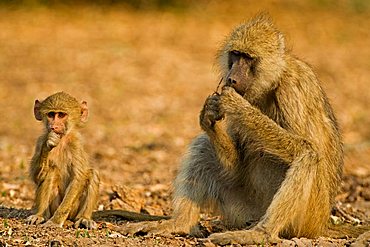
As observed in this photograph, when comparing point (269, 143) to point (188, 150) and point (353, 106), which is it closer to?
point (188, 150)

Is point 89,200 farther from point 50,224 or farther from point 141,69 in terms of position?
point 141,69

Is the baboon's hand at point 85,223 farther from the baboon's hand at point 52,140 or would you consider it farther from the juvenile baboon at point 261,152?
the baboon's hand at point 52,140

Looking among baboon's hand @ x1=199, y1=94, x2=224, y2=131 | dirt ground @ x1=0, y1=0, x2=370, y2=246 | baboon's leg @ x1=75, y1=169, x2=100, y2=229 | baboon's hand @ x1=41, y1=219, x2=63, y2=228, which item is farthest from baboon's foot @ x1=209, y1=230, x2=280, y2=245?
baboon's hand @ x1=41, y1=219, x2=63, y2=228

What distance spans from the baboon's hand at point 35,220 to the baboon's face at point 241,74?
2059 mm

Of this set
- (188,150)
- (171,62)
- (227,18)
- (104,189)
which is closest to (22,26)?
(171,62)

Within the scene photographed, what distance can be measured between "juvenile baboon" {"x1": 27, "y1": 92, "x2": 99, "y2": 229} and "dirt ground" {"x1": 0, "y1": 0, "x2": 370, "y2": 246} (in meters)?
0.24

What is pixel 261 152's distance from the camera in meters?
6.94

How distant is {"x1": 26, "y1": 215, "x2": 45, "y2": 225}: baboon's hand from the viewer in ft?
23.3

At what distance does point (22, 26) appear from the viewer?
20.5 meters

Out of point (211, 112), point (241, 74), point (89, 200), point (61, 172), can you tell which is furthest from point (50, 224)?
point (241, 74)

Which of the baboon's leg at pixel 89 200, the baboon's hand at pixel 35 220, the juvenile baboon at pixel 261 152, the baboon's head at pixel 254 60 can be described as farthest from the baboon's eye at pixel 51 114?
the baboon's head at pixel 254 60

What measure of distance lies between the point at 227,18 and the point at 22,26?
19.4ft

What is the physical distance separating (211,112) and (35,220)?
185 cm

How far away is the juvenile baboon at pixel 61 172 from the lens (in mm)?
7168
